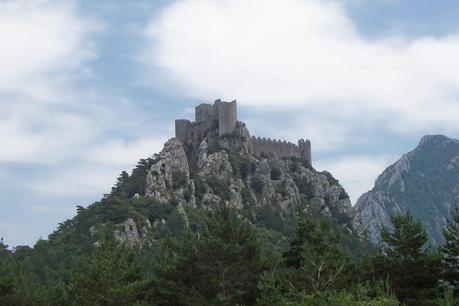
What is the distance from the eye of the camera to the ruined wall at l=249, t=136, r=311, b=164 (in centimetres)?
11725

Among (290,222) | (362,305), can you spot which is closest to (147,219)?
(290,222)

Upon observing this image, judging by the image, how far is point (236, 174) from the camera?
105188 millimetres

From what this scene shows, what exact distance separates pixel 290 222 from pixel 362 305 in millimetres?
79952

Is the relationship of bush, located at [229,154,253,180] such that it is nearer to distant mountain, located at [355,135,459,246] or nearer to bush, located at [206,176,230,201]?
bush, located at [206,176,230,201]

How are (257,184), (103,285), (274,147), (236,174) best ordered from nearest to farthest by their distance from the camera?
(103,285) < (236,174) < (257,184) < (274,147)

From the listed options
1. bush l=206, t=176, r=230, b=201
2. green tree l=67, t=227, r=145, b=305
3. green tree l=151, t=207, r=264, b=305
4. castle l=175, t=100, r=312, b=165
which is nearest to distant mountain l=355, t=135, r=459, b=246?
castle l=175, t=100, r=312, b=165

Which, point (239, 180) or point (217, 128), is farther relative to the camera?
point (217, 128)

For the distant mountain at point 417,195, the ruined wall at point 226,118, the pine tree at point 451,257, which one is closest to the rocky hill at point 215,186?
the ruined wall at point 226,118

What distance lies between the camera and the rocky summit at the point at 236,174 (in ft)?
314

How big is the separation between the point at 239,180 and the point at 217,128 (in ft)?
43.1

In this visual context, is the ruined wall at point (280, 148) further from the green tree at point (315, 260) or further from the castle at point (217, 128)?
the green tree at point (315, 260)

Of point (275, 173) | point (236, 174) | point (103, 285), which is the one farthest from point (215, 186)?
point (103, 285)

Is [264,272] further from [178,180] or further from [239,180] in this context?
[239,180]

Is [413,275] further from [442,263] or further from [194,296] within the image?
[194,296]
